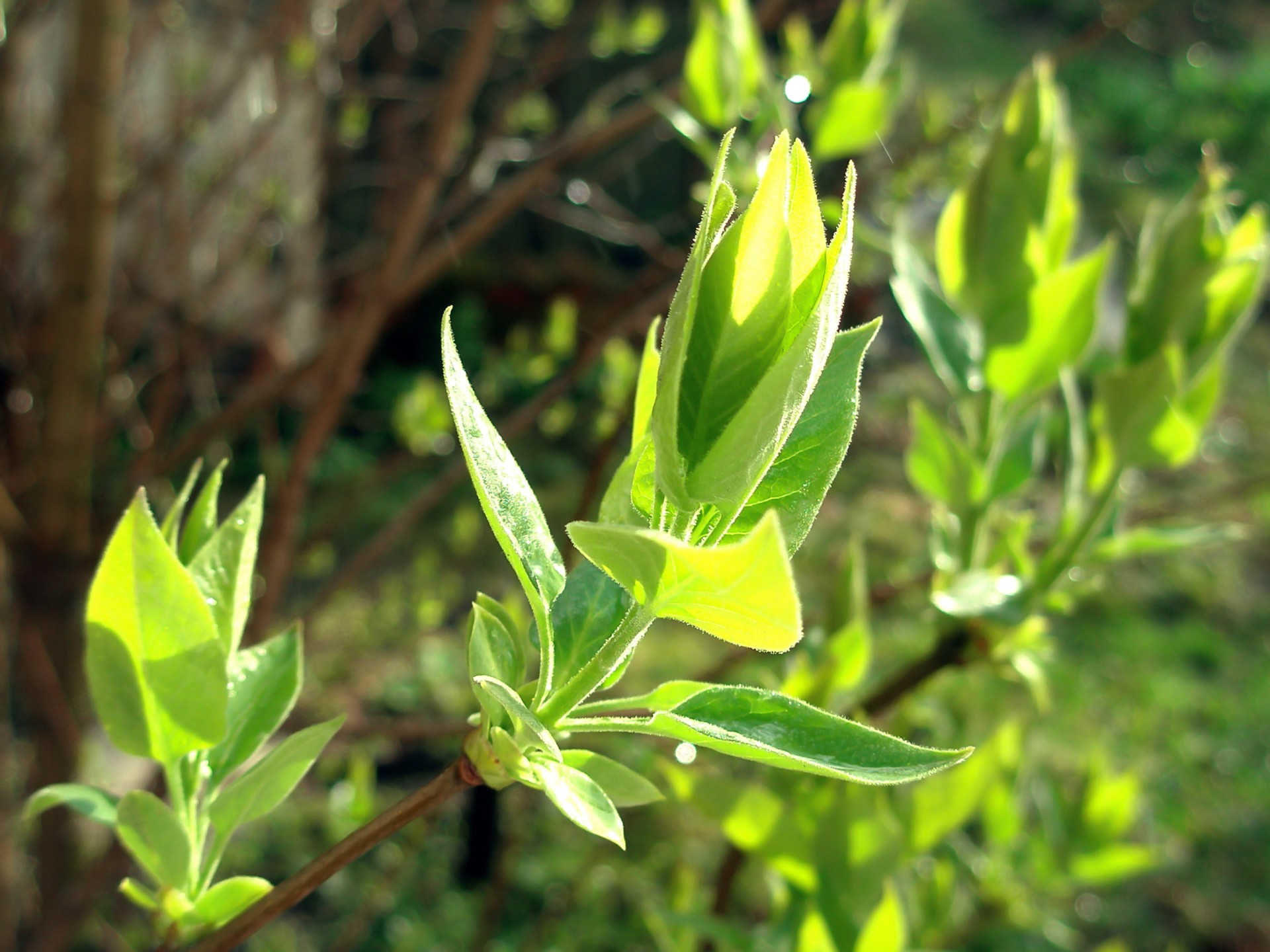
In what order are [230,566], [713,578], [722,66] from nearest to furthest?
1. [713,578]
2. [230,566]
3. [722,66]

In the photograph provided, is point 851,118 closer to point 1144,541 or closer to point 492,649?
point 1144,541

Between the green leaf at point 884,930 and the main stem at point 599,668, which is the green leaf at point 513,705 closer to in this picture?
the main stem at point 599,668

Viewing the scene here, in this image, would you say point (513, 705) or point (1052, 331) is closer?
point (513, 705)

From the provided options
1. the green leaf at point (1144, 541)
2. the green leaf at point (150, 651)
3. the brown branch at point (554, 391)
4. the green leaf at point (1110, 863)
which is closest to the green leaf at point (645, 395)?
the green leaf at point (150, 651)

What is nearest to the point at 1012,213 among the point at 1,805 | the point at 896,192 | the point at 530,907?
the point at 896,192

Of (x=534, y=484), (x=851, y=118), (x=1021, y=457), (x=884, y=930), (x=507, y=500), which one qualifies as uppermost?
(x=507, y=500)

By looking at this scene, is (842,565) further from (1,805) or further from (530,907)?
(530,907)

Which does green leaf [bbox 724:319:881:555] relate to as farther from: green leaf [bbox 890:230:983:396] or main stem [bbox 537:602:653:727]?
green leaf [bbox 890:230:983:396]

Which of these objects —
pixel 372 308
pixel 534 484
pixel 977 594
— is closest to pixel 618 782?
pixel 977 594
